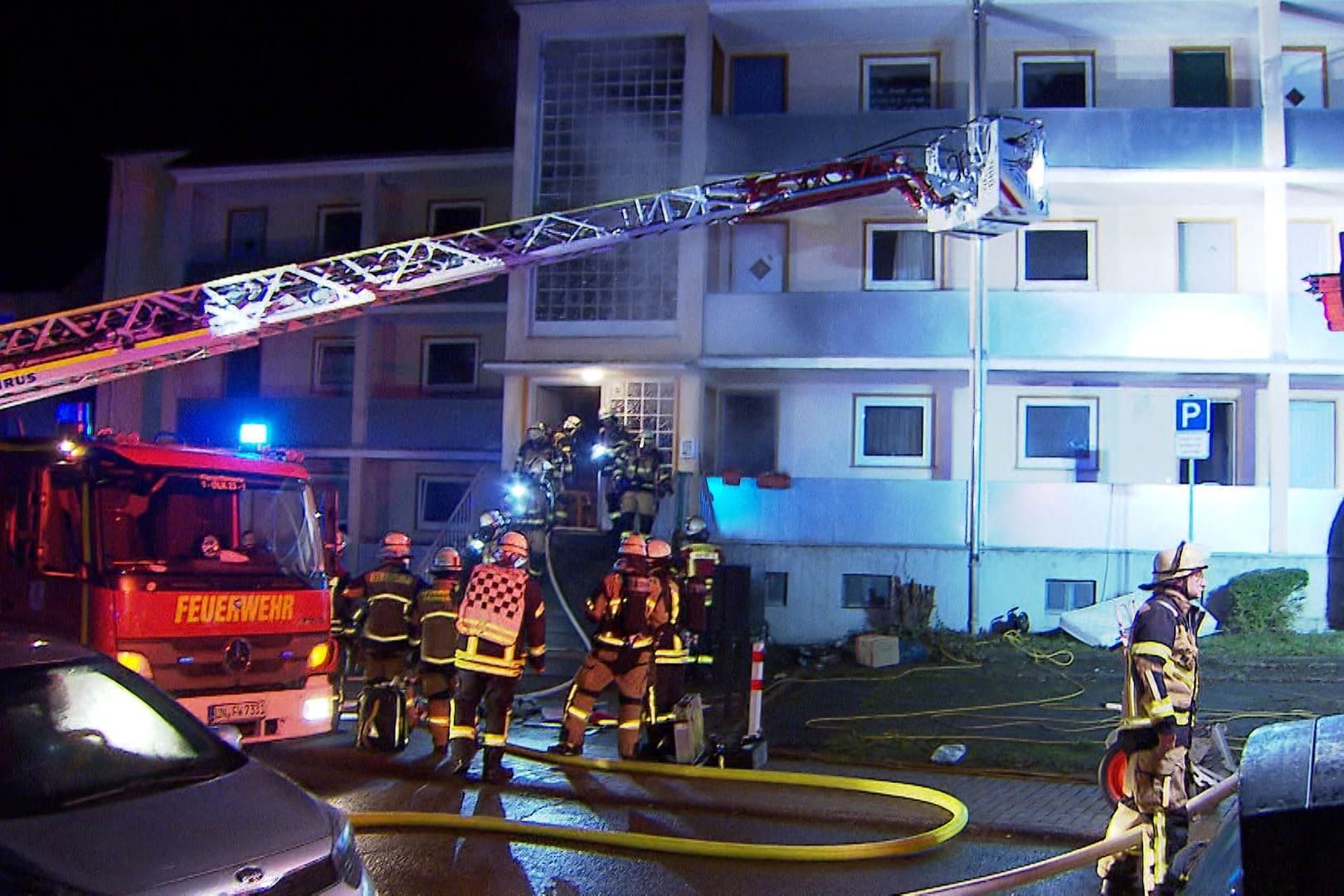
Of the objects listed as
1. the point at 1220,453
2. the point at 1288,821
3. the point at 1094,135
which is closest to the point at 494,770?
the point at 1288,821

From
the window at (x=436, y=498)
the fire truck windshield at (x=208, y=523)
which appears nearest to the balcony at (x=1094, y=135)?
the window at (x=436, y=498)

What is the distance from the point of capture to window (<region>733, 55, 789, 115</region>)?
63.0 ft

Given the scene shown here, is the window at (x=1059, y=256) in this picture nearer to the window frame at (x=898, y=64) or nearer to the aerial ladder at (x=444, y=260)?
the window frame at (x=898, y=64)

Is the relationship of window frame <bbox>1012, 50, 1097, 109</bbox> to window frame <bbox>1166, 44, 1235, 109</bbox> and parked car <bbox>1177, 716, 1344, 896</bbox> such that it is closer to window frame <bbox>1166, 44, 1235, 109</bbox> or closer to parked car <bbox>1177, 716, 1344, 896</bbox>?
window frame <bbox>1166, 44, 1235, 109</bbox>

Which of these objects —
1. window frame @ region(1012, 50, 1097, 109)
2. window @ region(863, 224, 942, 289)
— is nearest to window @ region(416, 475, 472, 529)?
window @ region(863, 224, 942, 289)

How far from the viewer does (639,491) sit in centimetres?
1561

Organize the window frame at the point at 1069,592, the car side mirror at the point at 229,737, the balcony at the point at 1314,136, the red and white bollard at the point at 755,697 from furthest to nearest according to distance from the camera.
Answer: the balcony at the point at 1314,136 < the window frame at the point at 1069,592 < the red and white bollard at the point at 755,697 < the car side mirror at the point at 229,737

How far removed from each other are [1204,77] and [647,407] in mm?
10088

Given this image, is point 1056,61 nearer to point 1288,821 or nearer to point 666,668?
point 666,668

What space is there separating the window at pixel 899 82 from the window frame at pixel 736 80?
1256 millimetres

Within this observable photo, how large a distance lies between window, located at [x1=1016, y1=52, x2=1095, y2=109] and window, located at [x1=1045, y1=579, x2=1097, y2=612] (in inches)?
297

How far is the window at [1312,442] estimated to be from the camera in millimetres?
17875

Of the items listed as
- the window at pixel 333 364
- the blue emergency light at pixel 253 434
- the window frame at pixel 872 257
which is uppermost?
the window frame at pixel 872 257

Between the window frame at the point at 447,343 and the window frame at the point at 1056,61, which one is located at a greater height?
the window frame at the point at 1056,61
